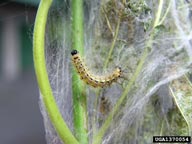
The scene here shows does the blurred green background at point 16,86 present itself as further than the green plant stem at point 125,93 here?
Yes

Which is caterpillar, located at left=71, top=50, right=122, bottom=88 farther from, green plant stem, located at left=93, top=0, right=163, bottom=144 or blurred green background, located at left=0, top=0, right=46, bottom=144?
blurred green background, located at left=0, top=0, right=46, bottom=144

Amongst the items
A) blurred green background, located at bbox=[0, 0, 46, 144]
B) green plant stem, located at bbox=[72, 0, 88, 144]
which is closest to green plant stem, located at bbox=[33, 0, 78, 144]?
green plant stem, located at bbox=[72, 0, 88, 144]

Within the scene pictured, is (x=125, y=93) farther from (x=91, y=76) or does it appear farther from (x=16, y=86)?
(x=16, y=86)

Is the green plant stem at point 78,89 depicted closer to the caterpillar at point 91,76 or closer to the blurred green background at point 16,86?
the caterpillar at point 91,76

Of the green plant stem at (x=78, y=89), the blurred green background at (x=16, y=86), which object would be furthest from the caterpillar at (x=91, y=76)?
→ the blurred green background at (x=16, y=86)

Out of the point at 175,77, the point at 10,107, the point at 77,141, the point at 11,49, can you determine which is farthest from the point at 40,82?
the point at 11,49
